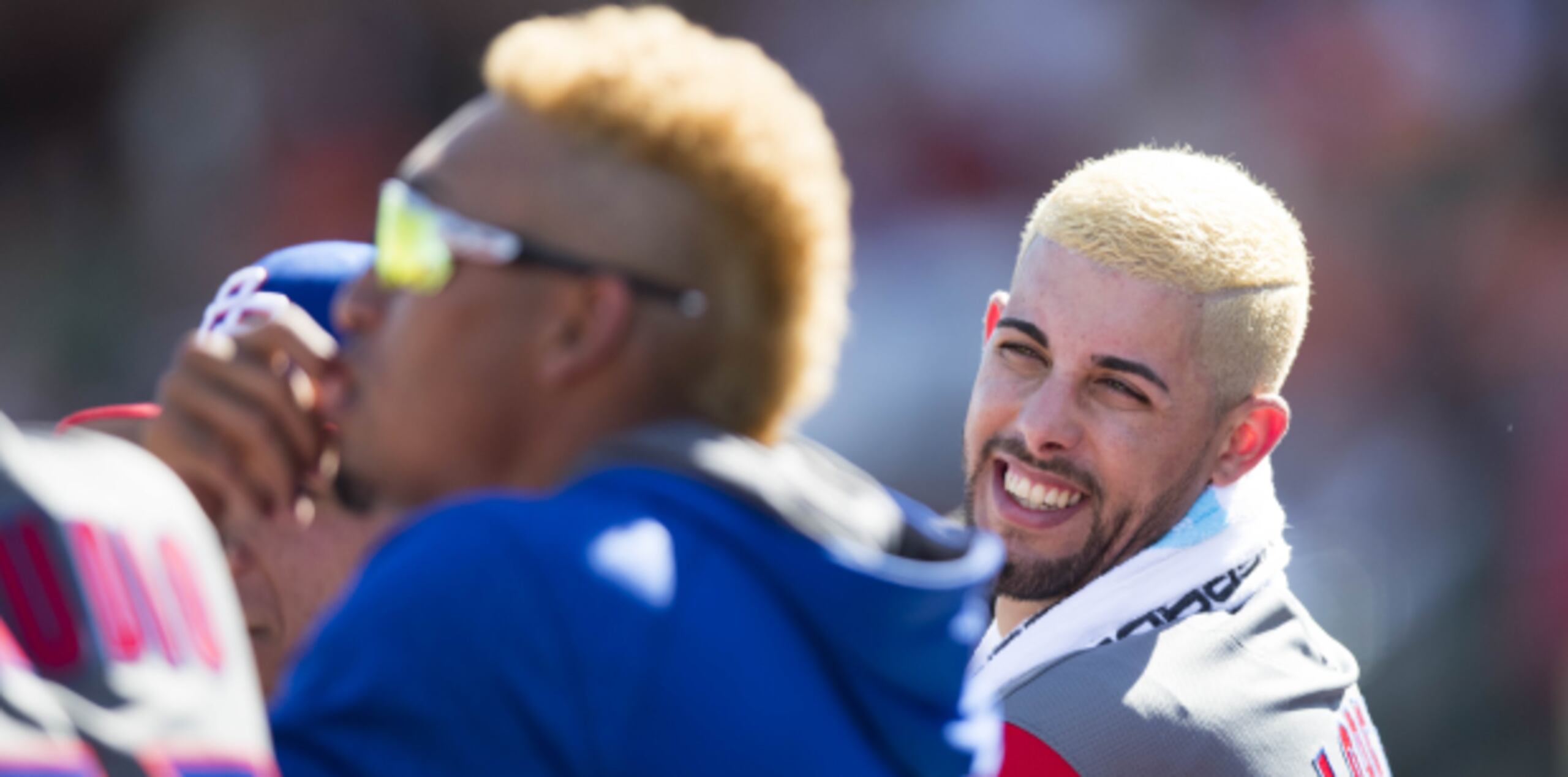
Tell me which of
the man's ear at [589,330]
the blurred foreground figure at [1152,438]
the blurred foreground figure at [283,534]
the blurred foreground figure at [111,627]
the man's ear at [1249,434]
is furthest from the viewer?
the man's ear at [1249,434]

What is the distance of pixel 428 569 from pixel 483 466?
247 millimetres

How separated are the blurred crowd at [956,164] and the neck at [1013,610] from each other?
4305mm

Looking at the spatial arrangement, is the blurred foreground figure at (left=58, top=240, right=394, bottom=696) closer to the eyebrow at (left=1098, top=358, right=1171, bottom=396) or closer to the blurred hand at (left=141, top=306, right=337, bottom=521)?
the blurred hand at (left=141, top=306, right=337, bottom=521)

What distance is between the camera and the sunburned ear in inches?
128

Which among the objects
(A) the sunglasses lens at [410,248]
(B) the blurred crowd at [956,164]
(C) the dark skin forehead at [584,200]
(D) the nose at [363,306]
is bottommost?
(B) the blurred crowd at [956,164]

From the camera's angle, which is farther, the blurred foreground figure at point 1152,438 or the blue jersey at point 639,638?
the blurred foreground figure at point 1152,438

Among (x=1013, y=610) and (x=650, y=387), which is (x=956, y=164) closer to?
(x=1013, y=610)

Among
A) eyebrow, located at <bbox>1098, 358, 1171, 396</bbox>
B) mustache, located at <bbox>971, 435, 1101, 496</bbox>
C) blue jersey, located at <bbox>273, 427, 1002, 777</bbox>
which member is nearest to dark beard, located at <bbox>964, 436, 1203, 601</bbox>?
mustache, located at <bbox>971, 435, 1101, 496</bbox>

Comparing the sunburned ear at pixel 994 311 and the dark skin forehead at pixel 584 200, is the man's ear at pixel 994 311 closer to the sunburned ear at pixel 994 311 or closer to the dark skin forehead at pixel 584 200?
the sunburned ear at pixel 994 311

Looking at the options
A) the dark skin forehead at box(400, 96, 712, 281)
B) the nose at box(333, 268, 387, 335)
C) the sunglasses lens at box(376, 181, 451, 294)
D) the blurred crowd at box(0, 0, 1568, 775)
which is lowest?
the blurred crowd at box(0, 0, 1568, 775)

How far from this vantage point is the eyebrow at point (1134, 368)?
2.96 m

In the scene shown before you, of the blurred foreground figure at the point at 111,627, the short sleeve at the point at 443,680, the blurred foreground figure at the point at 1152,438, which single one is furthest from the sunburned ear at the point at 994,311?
the blurred foreground figure at the point at 111,627

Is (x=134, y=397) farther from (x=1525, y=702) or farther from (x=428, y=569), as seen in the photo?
(x=428, y=569)

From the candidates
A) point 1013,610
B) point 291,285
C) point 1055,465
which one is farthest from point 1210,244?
point 291,285
